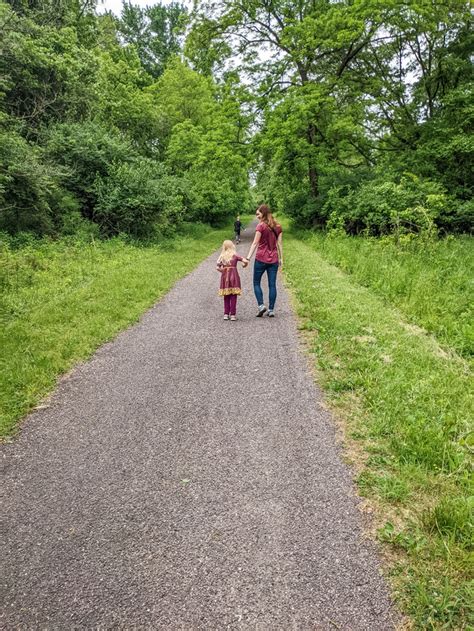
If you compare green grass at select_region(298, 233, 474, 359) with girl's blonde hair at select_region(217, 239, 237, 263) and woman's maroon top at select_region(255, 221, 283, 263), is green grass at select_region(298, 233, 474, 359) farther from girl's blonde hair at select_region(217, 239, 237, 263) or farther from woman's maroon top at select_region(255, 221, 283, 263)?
girl's blonde hair at select_region(217, 239, 237, 263)

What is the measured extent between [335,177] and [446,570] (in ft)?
71.7

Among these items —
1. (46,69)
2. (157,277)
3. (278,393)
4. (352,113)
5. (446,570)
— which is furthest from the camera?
(352,113)

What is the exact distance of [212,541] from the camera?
7.82ft

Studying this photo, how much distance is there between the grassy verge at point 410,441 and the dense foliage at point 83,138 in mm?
9611

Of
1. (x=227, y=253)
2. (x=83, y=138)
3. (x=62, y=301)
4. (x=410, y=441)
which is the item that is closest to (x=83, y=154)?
(x=83, y=138)

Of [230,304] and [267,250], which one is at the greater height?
[267,250]

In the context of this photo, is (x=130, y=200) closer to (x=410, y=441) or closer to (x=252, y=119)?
(x=252, y=119)

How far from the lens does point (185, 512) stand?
2629mm

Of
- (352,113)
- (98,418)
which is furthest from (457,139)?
(98,418)

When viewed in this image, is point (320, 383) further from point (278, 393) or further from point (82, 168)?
point (82, 168)

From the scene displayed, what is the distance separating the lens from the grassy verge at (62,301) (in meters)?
4.69

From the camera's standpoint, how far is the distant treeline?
45.8 ft

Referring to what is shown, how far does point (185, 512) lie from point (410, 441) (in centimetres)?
195

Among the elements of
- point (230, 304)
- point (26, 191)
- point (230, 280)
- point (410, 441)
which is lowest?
point (410, 441)
